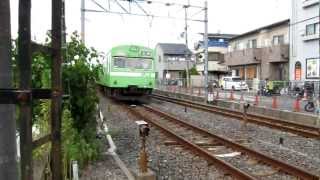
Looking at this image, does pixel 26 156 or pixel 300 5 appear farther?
pixel 300 5

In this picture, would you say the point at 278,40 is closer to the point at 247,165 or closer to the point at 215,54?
the point at 215,54

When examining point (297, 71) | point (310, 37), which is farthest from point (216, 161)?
point (297, 71)

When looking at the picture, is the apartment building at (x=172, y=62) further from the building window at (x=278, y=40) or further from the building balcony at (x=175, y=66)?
the building window at (x=278, y=40)

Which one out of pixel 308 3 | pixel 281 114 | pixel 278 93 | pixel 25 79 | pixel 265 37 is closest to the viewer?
pixel 25 79

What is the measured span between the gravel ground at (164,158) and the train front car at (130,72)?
9.86m

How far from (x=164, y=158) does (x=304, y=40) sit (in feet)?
101

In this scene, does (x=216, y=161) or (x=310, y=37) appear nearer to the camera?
(x=216, y=161)

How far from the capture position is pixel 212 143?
1116 centimetres

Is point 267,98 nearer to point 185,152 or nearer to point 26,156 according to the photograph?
point 185,152

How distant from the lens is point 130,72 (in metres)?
24.2

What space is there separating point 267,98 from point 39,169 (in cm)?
2395

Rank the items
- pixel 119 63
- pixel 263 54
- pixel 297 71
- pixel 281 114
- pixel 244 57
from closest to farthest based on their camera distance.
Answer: pixel 281 114 → pixel 119 63 → pixel 297 71 → pixel 263 54 → pixel 244 57

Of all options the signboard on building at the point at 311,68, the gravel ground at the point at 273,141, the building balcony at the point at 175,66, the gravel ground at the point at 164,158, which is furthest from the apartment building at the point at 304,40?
the building balcony at the point at 175,66

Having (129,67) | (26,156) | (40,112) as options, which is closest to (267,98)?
(129,67)
